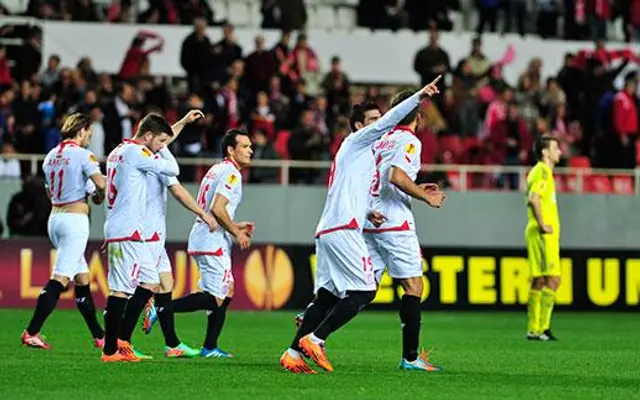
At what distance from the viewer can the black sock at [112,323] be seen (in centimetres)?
1384

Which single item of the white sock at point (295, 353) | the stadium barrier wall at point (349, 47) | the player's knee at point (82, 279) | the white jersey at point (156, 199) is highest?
the stadium barrier wall at point (349, 47)

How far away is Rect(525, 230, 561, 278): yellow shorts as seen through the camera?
61.9ft

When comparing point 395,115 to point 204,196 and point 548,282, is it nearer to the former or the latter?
point 204,196

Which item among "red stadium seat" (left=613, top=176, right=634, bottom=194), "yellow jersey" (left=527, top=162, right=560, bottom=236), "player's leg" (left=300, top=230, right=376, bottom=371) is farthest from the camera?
"red stadium seat" (left=613, top=176, right=634, bottom=194)

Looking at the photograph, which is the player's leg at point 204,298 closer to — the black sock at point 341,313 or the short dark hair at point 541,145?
the black sock at point 341,313

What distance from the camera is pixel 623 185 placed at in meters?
27.9

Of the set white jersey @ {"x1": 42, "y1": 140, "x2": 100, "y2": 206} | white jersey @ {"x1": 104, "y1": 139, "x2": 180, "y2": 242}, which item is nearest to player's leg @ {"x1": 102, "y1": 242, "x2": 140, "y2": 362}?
white jersey @ {"x1": 104, "y1": 139, "x2": 180, "y2": 242}

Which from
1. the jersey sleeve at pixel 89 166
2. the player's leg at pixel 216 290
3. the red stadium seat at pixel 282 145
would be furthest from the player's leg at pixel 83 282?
the red stadium seat at pixel 282 145

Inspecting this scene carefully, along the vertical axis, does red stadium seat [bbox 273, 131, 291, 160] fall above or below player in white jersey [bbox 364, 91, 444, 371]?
above

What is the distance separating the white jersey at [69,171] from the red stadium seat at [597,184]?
13753 mm

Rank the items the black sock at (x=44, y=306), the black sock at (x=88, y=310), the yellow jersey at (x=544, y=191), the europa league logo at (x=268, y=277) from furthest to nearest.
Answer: the europa league logo at (x=268, y=277), the yellow jersey at (x=544, y=191), the black sock at (x=88, y=310), the black sock at (x=44, y=306)

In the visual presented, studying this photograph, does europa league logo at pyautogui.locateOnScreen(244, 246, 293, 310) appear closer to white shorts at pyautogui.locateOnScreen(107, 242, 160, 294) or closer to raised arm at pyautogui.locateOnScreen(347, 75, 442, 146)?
white shorts at pyautogui.locateOnScreen(107, 242, 160, 294)

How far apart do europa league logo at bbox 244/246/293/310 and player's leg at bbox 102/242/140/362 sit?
10.4 metres

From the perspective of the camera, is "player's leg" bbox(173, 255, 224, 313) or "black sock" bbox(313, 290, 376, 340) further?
"player's leg" bbox(173, 255, 224, 313)
